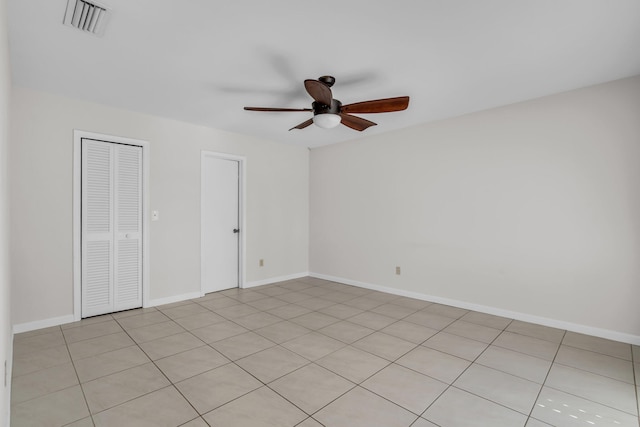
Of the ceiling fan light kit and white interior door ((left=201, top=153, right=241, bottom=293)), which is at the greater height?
the ceiling fan light kit

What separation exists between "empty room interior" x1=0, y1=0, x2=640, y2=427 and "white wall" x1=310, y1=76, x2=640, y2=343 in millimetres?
22

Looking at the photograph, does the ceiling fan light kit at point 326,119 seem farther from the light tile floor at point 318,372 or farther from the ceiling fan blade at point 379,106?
the light tile floor at point 318,372

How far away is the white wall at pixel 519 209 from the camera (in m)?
2.97

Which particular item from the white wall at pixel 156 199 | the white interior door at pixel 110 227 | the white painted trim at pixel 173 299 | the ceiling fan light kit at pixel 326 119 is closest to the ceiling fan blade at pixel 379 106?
the ceiling fan light kit at pixel 326 119

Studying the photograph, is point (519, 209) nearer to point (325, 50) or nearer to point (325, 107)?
point (325, 107)

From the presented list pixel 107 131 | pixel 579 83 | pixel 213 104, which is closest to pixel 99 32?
pixel 213 104

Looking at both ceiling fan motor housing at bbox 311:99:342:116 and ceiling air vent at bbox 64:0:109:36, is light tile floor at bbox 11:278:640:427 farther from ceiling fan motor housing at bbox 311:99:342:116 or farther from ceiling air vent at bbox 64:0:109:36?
ceiling air vent at bbox 64:0:109:36

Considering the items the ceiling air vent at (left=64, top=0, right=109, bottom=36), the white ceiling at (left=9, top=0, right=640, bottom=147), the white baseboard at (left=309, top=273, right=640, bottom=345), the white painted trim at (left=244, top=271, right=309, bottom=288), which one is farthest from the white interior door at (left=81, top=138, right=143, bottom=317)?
the white baseboard at (left=309, top=273, right=640, bottom=345)

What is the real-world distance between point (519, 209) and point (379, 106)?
2.13 metres

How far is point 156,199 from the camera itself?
4.05m

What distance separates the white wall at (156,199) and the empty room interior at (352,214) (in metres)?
0.02

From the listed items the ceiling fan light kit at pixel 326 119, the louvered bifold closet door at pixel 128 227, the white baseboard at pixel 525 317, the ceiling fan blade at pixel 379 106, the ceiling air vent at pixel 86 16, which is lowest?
the white baseboard at pixel 525 317

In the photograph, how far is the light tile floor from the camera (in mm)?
1911

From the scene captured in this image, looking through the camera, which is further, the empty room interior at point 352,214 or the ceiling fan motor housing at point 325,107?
the ceiling fan motor housing at point 325,107
